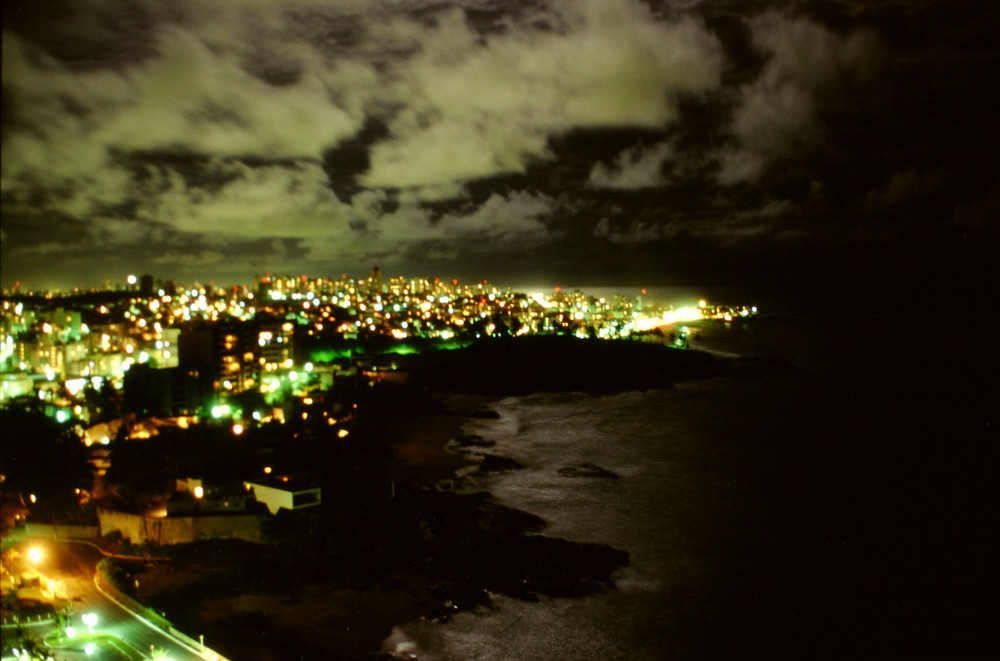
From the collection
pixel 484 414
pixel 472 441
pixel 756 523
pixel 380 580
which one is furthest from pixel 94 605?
pixel 484 414

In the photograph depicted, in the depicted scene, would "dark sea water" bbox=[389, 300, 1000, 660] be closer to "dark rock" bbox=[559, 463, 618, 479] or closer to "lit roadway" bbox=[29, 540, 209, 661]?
"dark rock" bbox=[559, 463, 618, 479]

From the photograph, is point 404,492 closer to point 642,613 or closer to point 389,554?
point 389,554

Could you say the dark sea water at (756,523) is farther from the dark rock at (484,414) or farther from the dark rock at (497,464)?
the dark rock at (484,414)

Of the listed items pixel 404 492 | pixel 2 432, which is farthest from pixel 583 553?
pixel 2 432

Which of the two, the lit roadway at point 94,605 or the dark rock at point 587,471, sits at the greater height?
the lit roadway at point 94,605

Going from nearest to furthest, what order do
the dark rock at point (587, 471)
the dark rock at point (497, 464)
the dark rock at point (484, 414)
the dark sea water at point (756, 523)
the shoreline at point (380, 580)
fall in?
the shoreline at point (380, 580) < the dark sea water at point (756, 523) < the dark rock at point (587, 471) < the dark rock at point (497, 464) < the dark rock at point (484, 414)

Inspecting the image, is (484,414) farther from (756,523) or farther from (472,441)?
(756,523)

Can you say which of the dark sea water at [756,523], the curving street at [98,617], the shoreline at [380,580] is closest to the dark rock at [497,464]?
the dark sea water at [756,523]
